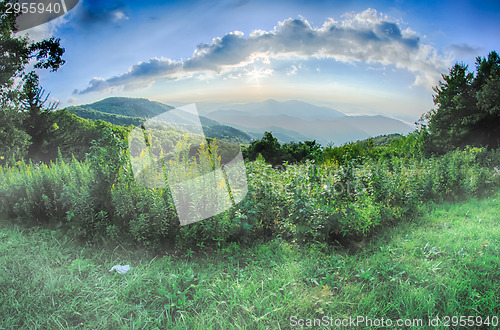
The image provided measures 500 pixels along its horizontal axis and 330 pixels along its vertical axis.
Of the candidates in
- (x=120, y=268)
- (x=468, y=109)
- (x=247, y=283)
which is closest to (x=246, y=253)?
(x=247, y=283)

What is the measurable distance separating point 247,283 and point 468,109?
1768cm

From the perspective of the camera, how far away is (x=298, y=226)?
3.55 metres

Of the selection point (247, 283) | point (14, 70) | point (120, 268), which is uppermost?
point (14, 70)

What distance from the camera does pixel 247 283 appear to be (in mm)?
2732

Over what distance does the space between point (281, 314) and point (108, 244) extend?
2465 mm

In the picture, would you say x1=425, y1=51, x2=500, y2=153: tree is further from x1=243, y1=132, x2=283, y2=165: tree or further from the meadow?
the meadow

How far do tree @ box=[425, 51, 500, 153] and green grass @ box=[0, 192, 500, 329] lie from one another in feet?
44.9

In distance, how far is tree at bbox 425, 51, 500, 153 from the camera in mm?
13523

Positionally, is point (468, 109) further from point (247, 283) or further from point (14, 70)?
point (14, 70)

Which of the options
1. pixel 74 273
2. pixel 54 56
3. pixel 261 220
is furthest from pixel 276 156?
pixel 54 56

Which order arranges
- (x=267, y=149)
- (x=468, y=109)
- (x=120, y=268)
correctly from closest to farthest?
(x=120, y=268) → (x=267, y=149) → (x=468, y=109)

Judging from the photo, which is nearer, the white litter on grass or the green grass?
the green grass

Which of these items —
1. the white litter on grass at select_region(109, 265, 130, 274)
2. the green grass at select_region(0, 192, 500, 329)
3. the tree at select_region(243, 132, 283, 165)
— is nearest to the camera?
the green grass at select_region(0, 192, 500, 329)

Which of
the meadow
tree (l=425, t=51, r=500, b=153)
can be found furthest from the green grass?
tree (l=425, t=51, r=500, b=153)
